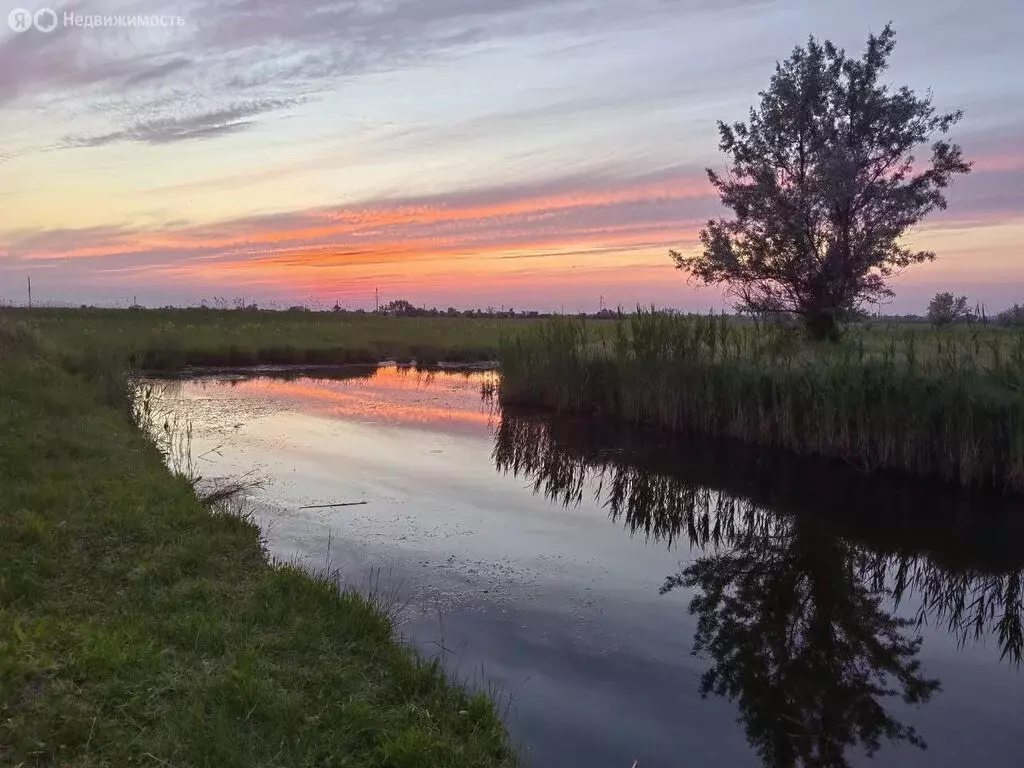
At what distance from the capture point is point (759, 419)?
12344 millimetres

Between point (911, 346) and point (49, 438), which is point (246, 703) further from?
point (911, 346)

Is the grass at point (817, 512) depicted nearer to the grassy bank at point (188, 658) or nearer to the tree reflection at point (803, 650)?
the tree reflection at point (803, 650)

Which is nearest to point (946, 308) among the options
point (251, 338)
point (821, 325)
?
point (821, 325)

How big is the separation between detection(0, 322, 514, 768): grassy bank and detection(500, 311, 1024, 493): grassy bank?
330 inches

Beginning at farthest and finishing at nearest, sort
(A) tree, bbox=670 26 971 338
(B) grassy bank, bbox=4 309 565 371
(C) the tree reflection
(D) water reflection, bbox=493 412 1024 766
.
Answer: (B) grassy bank, bbox=4 309 565 371, (A) tree, bbox=670 26 971 338, (D) water reflection, bbox=493 412 1024 766, (C) the tree reflection

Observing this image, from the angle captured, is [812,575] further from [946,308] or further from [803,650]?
[946,308]

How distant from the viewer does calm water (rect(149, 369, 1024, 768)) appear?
4.45m

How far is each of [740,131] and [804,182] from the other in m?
2.19

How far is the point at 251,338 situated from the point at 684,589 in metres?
28.8

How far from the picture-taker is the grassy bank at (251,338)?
26562 millimetres

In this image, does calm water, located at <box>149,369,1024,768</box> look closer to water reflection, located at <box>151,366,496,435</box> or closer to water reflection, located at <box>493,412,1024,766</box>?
water reflection, located at <box>493,412,1024,766</box>

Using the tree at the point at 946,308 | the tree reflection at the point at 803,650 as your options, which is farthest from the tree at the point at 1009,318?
the tree reflection at the point at 803,650

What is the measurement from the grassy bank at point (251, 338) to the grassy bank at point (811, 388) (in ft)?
24.4

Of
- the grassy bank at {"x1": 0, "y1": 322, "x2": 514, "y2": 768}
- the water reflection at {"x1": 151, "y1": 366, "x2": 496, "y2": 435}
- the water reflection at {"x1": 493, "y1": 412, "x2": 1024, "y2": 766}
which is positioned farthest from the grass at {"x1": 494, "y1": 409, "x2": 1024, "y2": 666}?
the grassy bank at {"x1": 0, "y1": 322, "x2": 514, "y2": 768}
